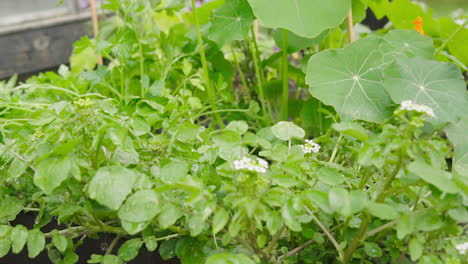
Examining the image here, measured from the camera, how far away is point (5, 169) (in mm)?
865

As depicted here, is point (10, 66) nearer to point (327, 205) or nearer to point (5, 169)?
point (5, 169)

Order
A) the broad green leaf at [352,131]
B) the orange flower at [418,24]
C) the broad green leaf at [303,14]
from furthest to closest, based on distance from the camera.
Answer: the orange flower at [418,24] < the broad green leaf at [303,14] < the broad green leaf at [352,131]

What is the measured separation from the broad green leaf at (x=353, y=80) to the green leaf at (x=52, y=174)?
0.54 m

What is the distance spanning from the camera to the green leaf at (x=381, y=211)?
1.99 ft

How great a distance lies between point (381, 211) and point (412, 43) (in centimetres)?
81

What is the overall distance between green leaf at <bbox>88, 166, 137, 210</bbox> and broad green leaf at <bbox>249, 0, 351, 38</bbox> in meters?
0.56

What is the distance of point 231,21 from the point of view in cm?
128

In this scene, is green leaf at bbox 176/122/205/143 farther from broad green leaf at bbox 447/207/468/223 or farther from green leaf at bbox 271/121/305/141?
broad green leaf at bbox 447/207/468/223

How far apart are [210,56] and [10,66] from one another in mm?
1471

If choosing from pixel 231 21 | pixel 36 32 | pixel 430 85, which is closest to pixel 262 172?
pixel 430 85

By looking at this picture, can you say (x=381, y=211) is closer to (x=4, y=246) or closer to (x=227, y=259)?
(x=227, y=259)

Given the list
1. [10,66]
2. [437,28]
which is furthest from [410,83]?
[10,66]

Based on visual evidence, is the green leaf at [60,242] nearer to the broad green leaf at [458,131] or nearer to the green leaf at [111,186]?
the green leaf at [111,186]

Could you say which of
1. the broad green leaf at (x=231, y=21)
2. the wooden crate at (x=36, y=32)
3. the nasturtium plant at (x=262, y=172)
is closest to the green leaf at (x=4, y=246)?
the nasturtium plant at (x=262, y=172)
